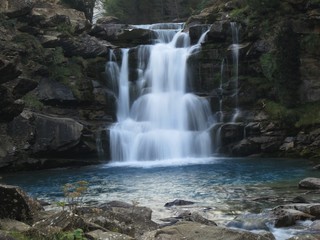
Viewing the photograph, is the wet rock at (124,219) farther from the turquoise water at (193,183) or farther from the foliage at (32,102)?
the foliage at (32,102)

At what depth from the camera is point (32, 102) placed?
31672mm

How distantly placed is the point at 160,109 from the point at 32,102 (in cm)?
976

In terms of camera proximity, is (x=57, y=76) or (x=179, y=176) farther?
(x=57, y=76)

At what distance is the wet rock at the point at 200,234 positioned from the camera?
832 centimetres

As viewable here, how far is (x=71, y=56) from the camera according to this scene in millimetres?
37750

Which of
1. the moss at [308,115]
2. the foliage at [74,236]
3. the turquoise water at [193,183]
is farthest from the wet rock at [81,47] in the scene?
the foliage at [74,236]

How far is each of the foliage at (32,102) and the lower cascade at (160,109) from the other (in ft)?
17.9

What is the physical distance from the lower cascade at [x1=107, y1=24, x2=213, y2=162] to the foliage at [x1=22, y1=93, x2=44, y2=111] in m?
5.46

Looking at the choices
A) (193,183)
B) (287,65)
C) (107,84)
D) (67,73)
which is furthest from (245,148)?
(67,73)

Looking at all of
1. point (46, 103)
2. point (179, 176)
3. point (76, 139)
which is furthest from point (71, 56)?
point (179, 176)

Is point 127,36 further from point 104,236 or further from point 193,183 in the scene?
point 104,236

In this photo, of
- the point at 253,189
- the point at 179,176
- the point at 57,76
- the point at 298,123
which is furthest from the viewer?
the point at 57,76

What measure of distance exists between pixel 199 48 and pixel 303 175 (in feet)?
59.3

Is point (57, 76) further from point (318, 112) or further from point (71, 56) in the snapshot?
point (318, 112)
